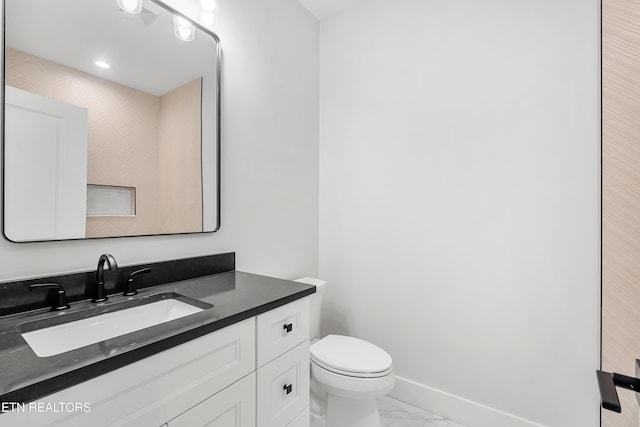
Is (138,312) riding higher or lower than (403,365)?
higher

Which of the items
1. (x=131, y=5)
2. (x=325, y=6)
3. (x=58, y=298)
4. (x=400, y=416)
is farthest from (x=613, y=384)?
(x=325, y=6)

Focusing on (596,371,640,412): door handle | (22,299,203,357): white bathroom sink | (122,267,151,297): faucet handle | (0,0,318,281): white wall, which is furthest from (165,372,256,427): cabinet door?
(596,371,640,412): door handle

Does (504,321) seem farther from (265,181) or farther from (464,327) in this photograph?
(265,181)

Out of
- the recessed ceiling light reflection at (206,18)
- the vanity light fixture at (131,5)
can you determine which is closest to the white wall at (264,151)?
the recessed ceiling light reflection at (206,18)

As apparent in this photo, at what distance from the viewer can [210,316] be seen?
35.1 inches

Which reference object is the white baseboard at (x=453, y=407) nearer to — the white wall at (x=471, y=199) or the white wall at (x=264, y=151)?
the white wall at (x=471, y=199)

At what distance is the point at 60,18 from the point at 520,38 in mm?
2037

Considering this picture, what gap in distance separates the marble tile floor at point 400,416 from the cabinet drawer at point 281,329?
0.86 metres

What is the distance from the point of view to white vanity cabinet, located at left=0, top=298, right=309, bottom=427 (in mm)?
637

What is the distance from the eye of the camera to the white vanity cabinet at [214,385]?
637 mm

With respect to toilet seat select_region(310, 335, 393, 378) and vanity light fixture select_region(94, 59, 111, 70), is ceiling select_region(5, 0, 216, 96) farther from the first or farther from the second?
toilet seat select_region(310, 335, 393, 378)

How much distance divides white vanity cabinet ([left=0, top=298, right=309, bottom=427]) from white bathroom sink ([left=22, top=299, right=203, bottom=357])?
0.82 ft

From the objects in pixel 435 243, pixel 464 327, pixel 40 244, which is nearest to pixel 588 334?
pixel 464 327

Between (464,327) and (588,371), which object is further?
(464,327)
